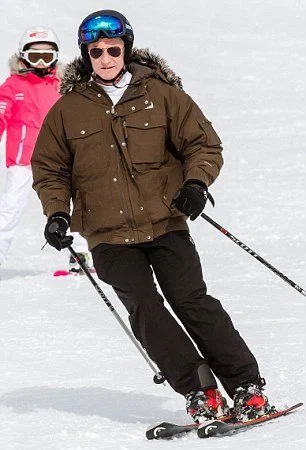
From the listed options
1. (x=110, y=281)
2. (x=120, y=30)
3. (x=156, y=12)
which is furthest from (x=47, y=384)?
(x=156, y=12)

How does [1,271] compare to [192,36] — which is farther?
[192,36]

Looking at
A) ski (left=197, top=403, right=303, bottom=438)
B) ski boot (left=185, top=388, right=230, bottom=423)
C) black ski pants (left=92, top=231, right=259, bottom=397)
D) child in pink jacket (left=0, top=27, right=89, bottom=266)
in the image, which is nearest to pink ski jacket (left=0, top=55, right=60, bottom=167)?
child in pink jacket (left=0, top=27, right=89, bottom=266)

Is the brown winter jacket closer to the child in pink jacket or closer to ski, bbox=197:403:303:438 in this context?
ski, bbox=197:403:303:438

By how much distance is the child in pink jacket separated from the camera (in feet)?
33.5

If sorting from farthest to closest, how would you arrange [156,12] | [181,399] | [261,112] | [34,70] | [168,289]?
1. [156,12]
2. [261,112]
3. [34,70]
4. [181,399]
5. [168,289]

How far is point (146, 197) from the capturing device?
537 centimetres

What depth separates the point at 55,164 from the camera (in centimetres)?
550

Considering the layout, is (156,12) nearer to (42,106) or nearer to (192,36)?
(192,36)

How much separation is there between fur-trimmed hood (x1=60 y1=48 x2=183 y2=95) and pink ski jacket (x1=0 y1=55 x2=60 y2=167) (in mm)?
4588

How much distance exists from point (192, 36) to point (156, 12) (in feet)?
5.79

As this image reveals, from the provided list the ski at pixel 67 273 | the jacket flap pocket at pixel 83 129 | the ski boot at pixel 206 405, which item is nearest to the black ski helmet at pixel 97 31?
the jacket flap pocket at pixel 83 129

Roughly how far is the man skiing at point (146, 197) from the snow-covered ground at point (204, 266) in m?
0.35

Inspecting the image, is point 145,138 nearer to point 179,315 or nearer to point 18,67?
→ point 179,315

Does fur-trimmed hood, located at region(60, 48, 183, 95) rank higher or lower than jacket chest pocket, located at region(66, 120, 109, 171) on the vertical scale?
higher
